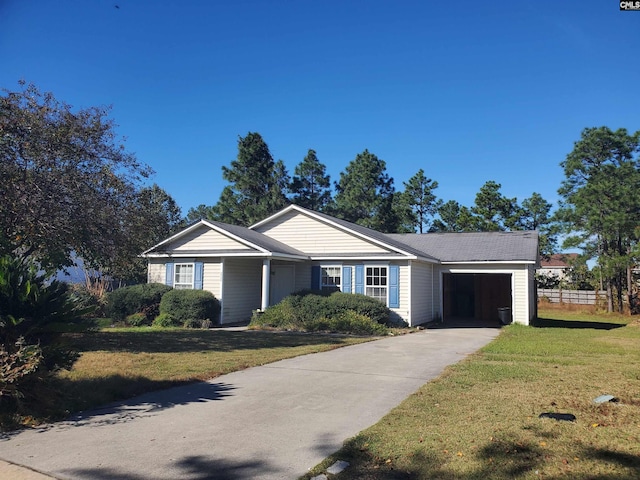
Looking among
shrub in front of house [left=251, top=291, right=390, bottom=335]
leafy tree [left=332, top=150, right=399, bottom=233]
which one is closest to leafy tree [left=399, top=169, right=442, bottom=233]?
leafy tree [left=332, top=150, right=399, bottom=233]

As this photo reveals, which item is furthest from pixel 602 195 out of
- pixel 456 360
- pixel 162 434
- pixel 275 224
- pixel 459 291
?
pixel 162 434

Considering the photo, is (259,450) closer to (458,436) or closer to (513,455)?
(458,436)

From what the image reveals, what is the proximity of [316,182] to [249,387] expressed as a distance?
36.1 meters

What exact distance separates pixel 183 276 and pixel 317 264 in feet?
19.4

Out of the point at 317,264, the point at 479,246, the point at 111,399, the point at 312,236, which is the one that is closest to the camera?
the point at 111,399

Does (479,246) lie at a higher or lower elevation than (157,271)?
higher

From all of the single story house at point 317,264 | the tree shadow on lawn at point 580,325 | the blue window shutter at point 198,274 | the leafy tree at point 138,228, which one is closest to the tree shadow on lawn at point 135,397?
the leafy tree at point 138,228

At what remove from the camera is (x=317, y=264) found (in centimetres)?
2066

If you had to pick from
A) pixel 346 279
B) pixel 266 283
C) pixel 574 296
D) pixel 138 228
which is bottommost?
pixel 574 296

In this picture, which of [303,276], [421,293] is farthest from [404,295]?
[303,276]

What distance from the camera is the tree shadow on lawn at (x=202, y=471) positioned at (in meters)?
4.26

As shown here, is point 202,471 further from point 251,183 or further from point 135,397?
point 251,183

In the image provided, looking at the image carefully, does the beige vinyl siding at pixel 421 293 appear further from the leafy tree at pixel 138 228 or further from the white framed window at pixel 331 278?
the leafy tree at pixel 138 228

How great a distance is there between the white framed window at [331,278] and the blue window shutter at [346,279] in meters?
0.23
